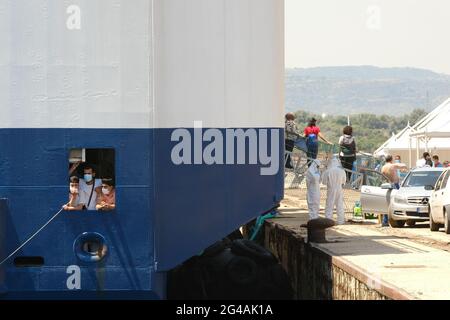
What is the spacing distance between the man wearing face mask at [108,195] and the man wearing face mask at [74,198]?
0.17 meters

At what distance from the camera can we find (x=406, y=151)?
77.4 metres

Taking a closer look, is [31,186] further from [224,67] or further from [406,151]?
[406,151]

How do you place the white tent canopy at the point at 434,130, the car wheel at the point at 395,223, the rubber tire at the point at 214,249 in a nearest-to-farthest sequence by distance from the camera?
1. the rubber tire at the point at 214,249
2. the car wheel at the point at 395,223
3. the white tent canopy at the point at 434,130

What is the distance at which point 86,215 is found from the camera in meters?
9.92

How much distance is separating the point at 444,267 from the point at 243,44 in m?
4.30

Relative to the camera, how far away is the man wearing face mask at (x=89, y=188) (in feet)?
32.6

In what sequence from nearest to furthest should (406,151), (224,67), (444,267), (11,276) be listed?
(11,276) → (224,67) → (444,267) → (406,151)

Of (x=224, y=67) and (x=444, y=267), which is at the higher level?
(x=224, y=67)

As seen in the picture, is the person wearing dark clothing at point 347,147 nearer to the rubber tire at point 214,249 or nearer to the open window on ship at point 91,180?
the rubber tire at point 214,249

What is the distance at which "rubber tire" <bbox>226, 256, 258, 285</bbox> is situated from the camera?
41.0 feet

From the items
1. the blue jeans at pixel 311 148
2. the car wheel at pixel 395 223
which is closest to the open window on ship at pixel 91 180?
the blue jeans at pixel 311 148

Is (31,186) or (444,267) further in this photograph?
(444,267)

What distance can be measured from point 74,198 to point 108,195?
0.28 m
